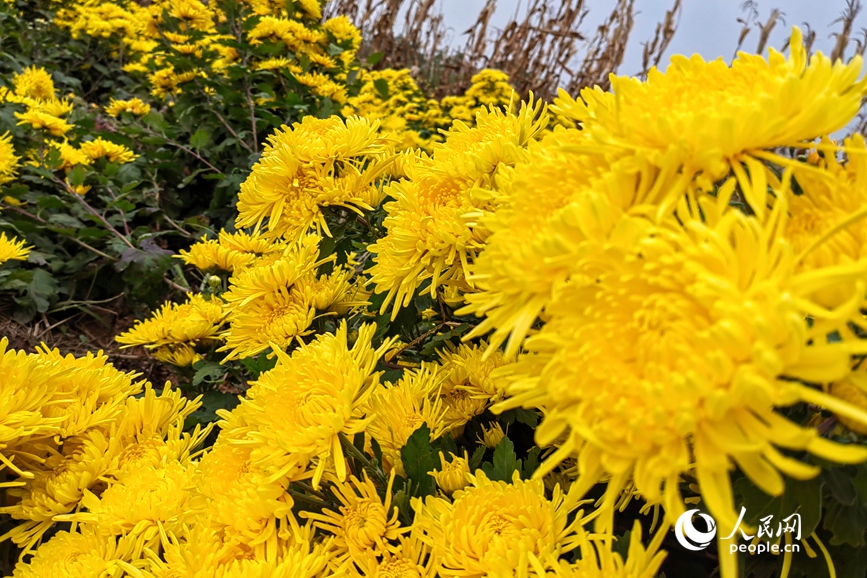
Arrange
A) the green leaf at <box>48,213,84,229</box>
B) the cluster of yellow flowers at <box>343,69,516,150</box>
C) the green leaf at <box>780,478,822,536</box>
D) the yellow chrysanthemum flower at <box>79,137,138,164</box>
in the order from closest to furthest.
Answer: the green leaf at <box>780,478,822,536</box> → the green leaf at <box>48,213,84,229</box> → the yellow chrysanthemum flower at <box>79,137,138,164</box> → the cluster of yellow flowers at <box>343,69,516,150</box>

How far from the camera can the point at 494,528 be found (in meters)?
0.76

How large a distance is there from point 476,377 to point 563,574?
1.46 ft

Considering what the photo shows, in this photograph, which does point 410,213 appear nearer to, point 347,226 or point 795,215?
point 347,226

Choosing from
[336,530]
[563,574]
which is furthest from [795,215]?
[336,530]

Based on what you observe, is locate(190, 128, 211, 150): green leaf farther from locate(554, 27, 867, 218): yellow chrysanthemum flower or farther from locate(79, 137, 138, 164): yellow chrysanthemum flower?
locate(554, 27, 867, 218): yellow chrysanthemum flower

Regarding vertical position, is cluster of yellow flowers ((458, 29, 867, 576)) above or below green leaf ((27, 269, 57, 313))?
above

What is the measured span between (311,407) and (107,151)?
3.07m

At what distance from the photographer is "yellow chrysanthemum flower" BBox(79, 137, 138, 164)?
3.15 m

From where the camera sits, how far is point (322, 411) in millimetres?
824

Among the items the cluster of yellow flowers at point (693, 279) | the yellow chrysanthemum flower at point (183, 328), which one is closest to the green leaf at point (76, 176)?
the yellow chrysanthemum flower at point (183, 328)

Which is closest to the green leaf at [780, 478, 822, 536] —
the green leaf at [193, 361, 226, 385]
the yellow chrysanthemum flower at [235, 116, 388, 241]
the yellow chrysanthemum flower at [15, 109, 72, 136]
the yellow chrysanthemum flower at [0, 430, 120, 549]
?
the yellow chrysanthemum flower at [235, 116, 388, 241]

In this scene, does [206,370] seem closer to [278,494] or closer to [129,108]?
Answer: [278,494]

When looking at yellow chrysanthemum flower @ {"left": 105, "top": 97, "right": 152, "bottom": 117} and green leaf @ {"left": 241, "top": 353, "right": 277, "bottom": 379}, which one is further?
yellow chrysanthemum flower @ {"left": 105, "top": 97, "right": 152, "bottom": 117}

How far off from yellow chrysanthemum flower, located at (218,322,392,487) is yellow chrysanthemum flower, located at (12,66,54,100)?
12.6 feet
